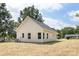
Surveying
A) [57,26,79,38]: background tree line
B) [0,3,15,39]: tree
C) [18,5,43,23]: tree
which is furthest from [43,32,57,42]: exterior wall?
[0,3,15,39]: tree

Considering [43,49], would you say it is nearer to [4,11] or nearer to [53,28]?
[53,28]

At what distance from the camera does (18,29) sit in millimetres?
8672

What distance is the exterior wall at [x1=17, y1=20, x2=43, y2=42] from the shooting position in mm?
8672

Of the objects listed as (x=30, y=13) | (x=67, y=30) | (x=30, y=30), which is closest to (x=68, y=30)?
(x=67, y=30)

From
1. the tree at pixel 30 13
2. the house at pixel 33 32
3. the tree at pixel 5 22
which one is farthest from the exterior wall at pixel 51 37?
the tree at pixel 5 22

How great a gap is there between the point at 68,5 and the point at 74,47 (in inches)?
49.4

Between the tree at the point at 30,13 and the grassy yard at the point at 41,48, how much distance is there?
77 centimetres

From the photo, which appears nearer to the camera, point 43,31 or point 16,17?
point 16,17

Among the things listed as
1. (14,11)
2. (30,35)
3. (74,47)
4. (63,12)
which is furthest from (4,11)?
(74,47)

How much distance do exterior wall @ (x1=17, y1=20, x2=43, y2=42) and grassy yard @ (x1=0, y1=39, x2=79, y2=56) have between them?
0.37m

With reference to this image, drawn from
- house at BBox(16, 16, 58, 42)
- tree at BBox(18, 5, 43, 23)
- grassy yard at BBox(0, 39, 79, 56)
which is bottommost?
grassy yard at BBox(0, 39, 79, 56)

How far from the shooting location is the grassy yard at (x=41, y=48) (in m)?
8.02

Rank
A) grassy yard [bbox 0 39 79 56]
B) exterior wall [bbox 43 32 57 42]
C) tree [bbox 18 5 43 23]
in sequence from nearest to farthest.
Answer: grassy yard [bbox 0 39 79 56], tree [bbox 18 5 43 23], exterior wall [bbox 43 32 57 42]

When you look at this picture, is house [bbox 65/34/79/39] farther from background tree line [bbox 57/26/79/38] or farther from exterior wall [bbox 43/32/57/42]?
exterior wall [bbox 43/32/57/42]
